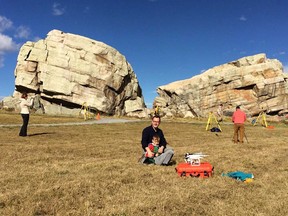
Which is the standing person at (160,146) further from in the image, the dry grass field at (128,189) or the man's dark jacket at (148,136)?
the dry grass field at (128,189)

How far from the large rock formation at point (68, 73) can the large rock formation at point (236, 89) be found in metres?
23.3

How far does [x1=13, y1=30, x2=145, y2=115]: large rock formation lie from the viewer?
68938 millimetres

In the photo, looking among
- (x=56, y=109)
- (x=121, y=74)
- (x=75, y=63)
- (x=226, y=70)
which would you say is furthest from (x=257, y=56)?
(x=56, y=109)

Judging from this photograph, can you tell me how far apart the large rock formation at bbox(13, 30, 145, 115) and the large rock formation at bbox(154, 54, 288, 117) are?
23.3 m

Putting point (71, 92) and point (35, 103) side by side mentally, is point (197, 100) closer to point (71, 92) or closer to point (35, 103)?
point (71, 92)

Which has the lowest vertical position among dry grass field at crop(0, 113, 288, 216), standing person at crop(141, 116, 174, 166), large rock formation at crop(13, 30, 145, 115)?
dry grass field at crop(0, 113, 288, 216)

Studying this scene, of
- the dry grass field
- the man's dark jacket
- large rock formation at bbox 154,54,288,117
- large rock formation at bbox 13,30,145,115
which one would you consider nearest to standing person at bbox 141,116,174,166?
the man's dark jacket

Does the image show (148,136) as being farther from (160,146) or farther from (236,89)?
(236,89)

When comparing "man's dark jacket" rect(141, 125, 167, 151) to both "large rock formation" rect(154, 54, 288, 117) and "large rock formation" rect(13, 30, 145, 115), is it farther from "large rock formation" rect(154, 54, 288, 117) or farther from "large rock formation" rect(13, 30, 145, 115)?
"large rock formation" rect(154, 54, 288, 117)

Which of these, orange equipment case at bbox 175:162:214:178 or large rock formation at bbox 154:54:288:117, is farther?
large rock formation at bbox 154:54:288:117

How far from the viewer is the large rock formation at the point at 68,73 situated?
6894 centimetres

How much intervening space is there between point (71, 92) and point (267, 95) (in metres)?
57.8

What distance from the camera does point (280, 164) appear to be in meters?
11.2

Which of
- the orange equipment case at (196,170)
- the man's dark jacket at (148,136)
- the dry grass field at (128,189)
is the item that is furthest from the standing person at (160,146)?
the orange equipment case at (196,170)
